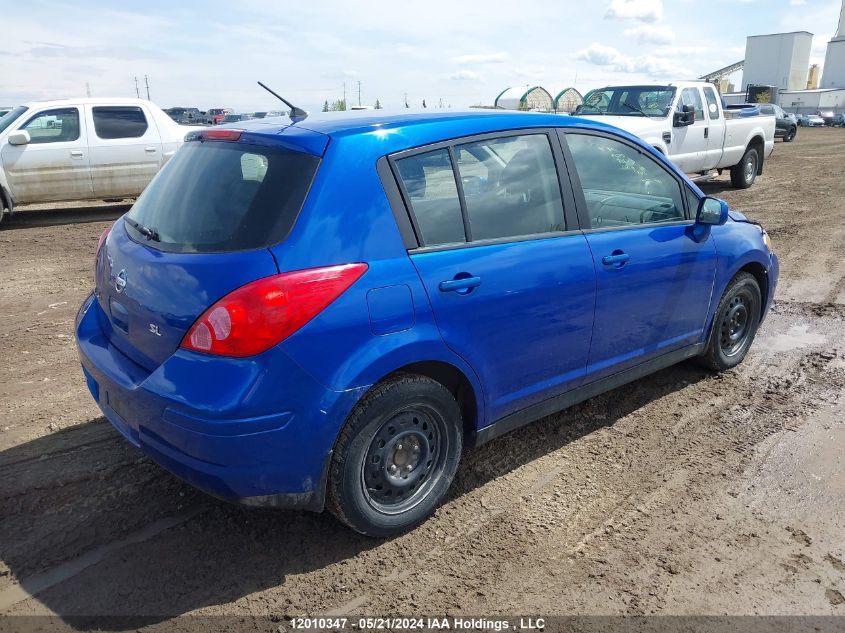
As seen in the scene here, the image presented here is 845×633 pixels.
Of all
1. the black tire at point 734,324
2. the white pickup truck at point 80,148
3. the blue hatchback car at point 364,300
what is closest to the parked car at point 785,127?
the white pickup truck at point 80,148

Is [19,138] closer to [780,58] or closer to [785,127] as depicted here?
[785,127]

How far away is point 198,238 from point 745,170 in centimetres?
1401

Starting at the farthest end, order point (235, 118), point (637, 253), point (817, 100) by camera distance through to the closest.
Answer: point (817, 100) → point (235, 118) → point (637, 253)

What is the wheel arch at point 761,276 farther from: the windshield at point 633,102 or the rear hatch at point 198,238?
the windshield at point 633,102

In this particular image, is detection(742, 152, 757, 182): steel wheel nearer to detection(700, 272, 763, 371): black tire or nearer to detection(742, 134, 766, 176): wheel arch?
detection(742, 134, 766, 176): wheel arch

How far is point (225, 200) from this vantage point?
2855 mm

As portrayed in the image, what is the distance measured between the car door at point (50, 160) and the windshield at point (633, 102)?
8.26 m

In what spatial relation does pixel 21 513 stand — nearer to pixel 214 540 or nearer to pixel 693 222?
pixel 214 540

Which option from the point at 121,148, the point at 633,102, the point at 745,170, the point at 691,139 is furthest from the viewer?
the point at 745,170

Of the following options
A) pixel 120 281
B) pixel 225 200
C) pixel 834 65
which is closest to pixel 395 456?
pixel 225 200

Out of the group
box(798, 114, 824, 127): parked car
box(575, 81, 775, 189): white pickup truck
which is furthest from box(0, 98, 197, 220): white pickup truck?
box(798, 114, 824, 127): parked car

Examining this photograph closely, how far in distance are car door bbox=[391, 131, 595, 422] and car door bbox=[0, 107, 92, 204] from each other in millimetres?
9621

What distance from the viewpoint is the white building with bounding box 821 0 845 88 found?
79625 mm

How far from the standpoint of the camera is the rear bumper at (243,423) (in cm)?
248
